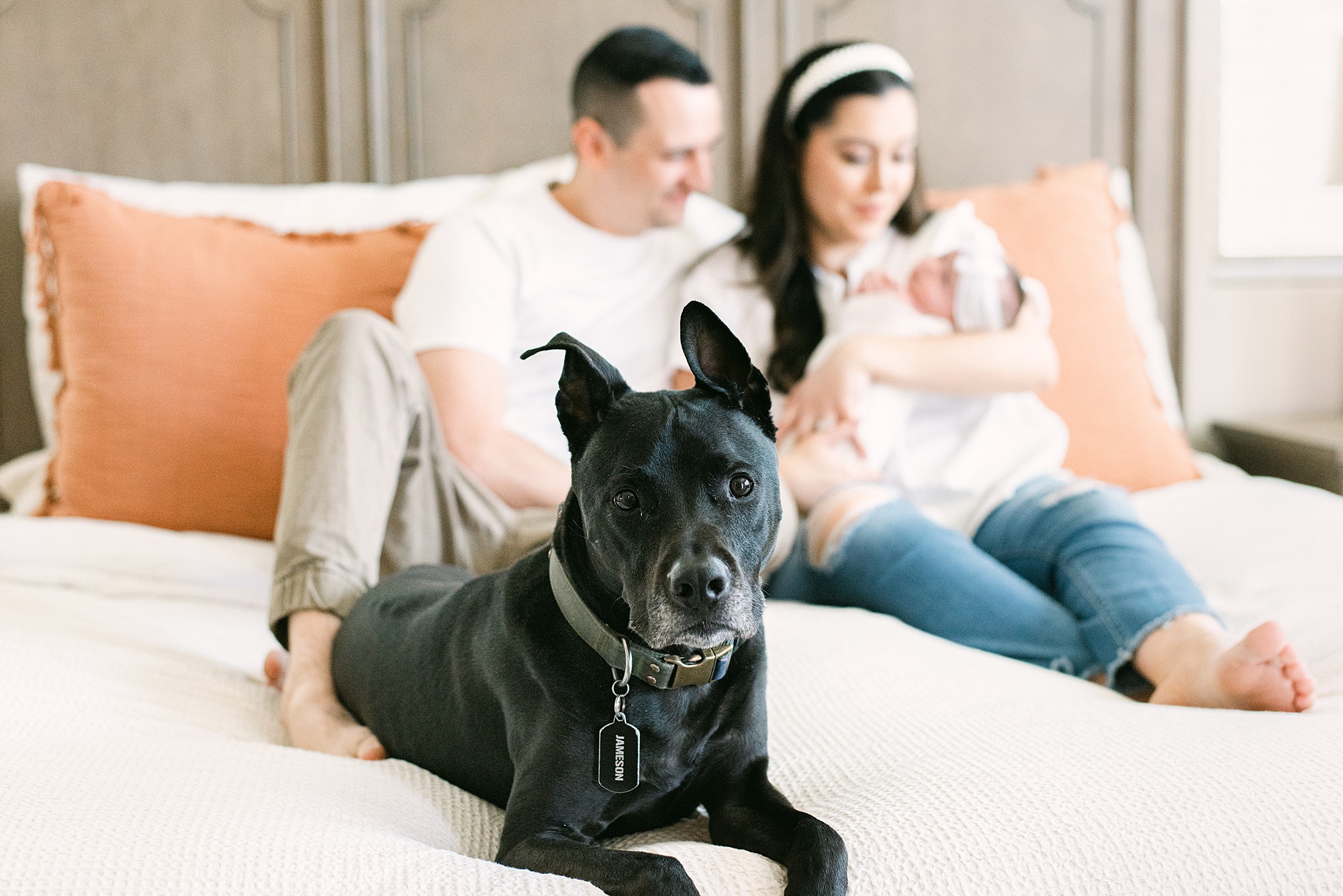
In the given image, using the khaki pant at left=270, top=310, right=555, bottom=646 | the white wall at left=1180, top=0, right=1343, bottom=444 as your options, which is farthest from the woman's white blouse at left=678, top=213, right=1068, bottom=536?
the white wall at left=1180, top=0, right=1343, bottom=444

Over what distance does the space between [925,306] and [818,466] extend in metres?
0.40

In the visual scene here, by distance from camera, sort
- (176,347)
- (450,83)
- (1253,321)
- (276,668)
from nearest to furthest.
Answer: (276,668) < (176,347) < (450,83) < (1253,321)

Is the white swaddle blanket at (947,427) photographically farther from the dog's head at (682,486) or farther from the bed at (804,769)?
the dog's head at (682,486)

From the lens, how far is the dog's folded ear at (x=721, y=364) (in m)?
0.91

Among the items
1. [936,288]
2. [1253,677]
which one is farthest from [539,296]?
[1253,677]

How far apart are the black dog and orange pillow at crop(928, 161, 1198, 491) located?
1331 mm

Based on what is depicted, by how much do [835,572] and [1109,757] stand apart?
2.20 feet

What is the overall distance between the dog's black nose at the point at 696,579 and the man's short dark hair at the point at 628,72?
1380 millimetres

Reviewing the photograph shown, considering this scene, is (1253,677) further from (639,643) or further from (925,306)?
(925,306)

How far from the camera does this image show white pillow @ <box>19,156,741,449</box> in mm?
2139

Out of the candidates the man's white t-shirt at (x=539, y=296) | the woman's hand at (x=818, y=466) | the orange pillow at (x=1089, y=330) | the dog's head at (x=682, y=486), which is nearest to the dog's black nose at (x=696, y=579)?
the dog's head at (x=682, y=486)

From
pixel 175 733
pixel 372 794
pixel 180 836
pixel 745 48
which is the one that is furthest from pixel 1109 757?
pixel 745 48

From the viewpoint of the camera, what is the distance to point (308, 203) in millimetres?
2246

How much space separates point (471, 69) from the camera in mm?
2480
